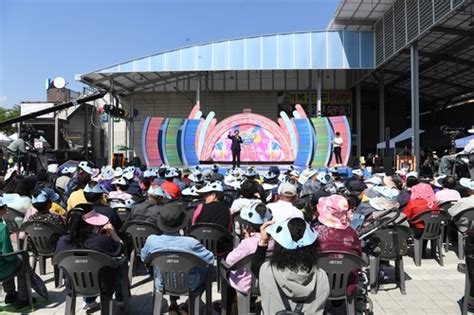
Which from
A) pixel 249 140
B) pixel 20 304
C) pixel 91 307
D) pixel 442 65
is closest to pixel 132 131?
pixel 249 140

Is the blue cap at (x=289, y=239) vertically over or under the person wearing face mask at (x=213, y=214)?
over

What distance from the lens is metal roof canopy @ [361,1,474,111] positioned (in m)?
16.4

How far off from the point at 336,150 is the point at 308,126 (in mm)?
1448

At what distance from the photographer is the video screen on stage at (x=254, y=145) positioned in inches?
731

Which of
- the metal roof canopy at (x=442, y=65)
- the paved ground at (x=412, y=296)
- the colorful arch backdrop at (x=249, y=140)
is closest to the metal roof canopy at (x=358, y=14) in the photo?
the metal roof canopy at (x=442, y=65)

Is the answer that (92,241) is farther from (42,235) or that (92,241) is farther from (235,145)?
(235,145)

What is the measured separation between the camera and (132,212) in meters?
5.57

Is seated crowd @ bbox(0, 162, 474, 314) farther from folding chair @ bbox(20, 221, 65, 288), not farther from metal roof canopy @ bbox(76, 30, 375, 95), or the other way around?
metal roof canopy @ bbox(76, 30, 375, 95)

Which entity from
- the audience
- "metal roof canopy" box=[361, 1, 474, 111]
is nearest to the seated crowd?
the audience

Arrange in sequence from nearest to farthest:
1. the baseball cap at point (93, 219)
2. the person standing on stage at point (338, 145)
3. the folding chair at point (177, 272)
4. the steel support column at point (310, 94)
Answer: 1. the folding chair at point (177, 272)
2. the baseball cap at point (93, 219)
3. the person standing on stage at point (338, 145)
4. the steel support column at point (310, 94)

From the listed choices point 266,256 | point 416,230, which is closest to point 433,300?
point 416,230

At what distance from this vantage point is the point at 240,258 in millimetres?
3559

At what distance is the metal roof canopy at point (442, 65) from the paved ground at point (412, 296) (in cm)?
950

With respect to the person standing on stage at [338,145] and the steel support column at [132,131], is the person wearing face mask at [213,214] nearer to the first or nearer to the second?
the person standing on stage at [338,145]
